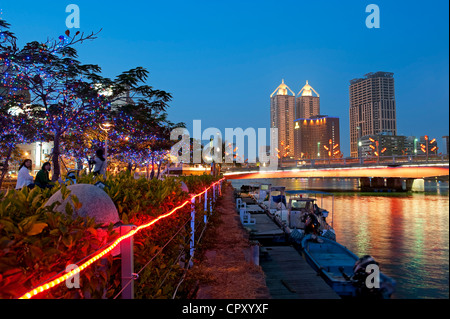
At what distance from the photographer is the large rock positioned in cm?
373

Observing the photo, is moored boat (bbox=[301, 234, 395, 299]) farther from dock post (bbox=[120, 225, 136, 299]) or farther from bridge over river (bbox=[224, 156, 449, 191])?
bridge over river (bbox=[224, 156, 449, 191])

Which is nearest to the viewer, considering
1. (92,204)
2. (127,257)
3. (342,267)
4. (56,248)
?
(56,248)

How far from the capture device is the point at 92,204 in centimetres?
377

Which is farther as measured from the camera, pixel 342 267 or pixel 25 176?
pixel 342 267

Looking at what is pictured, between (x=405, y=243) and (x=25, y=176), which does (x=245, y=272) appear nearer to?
(x=25, y=176)

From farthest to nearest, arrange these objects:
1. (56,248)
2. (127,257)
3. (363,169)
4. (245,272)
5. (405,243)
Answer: (363,169)
(405,243)
(245,272)
(127,257)
(56,248)

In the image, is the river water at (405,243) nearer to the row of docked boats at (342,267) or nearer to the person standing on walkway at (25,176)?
the row of docked boats at (342,267)

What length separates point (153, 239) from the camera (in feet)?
15.5

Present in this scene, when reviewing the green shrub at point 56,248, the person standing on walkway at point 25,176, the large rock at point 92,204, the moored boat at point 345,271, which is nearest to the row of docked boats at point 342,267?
the moored boat at point 345,271

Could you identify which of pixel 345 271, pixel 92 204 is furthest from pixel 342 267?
pixel 92 204

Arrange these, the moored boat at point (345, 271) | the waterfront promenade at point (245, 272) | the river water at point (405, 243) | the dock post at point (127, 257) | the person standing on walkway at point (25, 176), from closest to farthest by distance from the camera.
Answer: the dock post at point (127, 257)
the waterfront promenade at point (245, 272)
the person standing on walkway at point (25, 176)
the moored boat at point (345, 271)
the river water at point (405, 243)

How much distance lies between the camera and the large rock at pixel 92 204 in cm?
373

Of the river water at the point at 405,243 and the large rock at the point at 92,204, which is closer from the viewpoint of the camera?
the large rock at the point at 92,204
